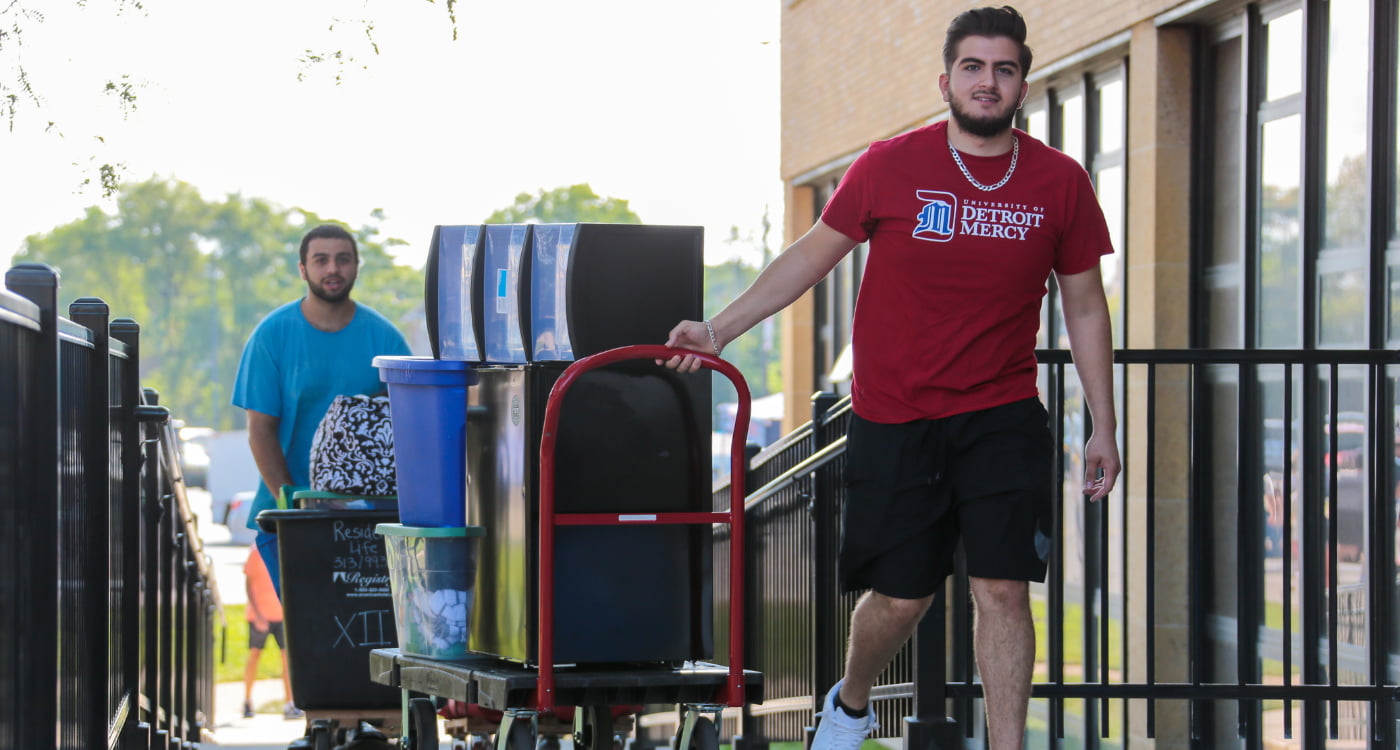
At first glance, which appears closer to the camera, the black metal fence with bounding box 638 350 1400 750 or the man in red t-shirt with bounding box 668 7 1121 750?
the man in red t-shirt with bounding box 668 7 1121 750

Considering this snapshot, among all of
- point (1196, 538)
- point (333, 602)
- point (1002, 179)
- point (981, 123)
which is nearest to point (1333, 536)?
point (1196, 538)

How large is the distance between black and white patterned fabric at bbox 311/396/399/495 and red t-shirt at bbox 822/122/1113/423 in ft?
6.79

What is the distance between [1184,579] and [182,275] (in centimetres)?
11058

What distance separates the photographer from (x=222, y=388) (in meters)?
113

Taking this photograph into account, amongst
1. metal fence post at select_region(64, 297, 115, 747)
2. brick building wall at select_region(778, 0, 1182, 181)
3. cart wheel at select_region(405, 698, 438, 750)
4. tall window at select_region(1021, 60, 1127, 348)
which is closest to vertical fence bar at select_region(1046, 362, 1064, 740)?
cart wheel at select_region(405, 698, 438, 750)

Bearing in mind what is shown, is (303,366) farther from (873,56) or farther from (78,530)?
(873,56)

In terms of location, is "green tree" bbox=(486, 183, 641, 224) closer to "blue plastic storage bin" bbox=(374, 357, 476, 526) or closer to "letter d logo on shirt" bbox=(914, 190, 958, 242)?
"blue plastic storage bin" bbox=(374, 357, 476, 526)

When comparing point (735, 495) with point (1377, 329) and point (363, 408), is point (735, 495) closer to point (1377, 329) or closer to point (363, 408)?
point (363, 408)

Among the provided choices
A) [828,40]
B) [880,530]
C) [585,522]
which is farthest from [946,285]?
[828,40]

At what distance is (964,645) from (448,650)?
1.74 m

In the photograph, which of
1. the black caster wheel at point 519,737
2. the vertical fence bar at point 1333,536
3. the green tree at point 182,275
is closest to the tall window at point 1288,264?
the vertical fence bar at point 1333,536

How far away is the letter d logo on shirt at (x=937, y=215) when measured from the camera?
14.5ft

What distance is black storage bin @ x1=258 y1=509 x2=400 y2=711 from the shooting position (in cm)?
582

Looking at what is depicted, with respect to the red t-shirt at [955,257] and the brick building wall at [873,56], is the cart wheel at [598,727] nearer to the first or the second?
the red t-shirt at [955,257]
